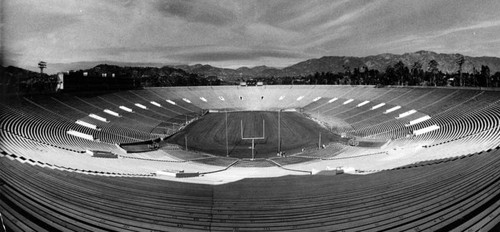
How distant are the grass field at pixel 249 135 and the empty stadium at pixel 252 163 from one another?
6.3 inches

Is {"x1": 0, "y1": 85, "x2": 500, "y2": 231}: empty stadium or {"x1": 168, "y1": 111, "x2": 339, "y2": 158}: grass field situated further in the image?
{"x1": 168, "y1": 111, "x2": 339, "y2": 158}: grass field

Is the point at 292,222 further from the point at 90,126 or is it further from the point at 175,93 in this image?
the point at 175,93

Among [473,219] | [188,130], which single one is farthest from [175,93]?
[473,219]

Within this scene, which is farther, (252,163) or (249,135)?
(249,135)

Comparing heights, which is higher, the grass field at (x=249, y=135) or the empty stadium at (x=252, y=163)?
the empty stadium at (x=252, y=163)

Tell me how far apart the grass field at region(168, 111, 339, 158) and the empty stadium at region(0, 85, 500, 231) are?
0.52 feet

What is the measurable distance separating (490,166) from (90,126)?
2376cm

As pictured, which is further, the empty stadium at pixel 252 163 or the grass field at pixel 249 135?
the grass field at pixel 249 135

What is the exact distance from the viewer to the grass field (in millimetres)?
22016

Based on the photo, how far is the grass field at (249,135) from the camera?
2202 centimetres

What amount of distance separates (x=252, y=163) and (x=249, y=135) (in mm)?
10316

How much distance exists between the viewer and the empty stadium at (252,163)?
4.39m

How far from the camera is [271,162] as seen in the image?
1758 cm

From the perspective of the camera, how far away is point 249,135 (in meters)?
27.8
